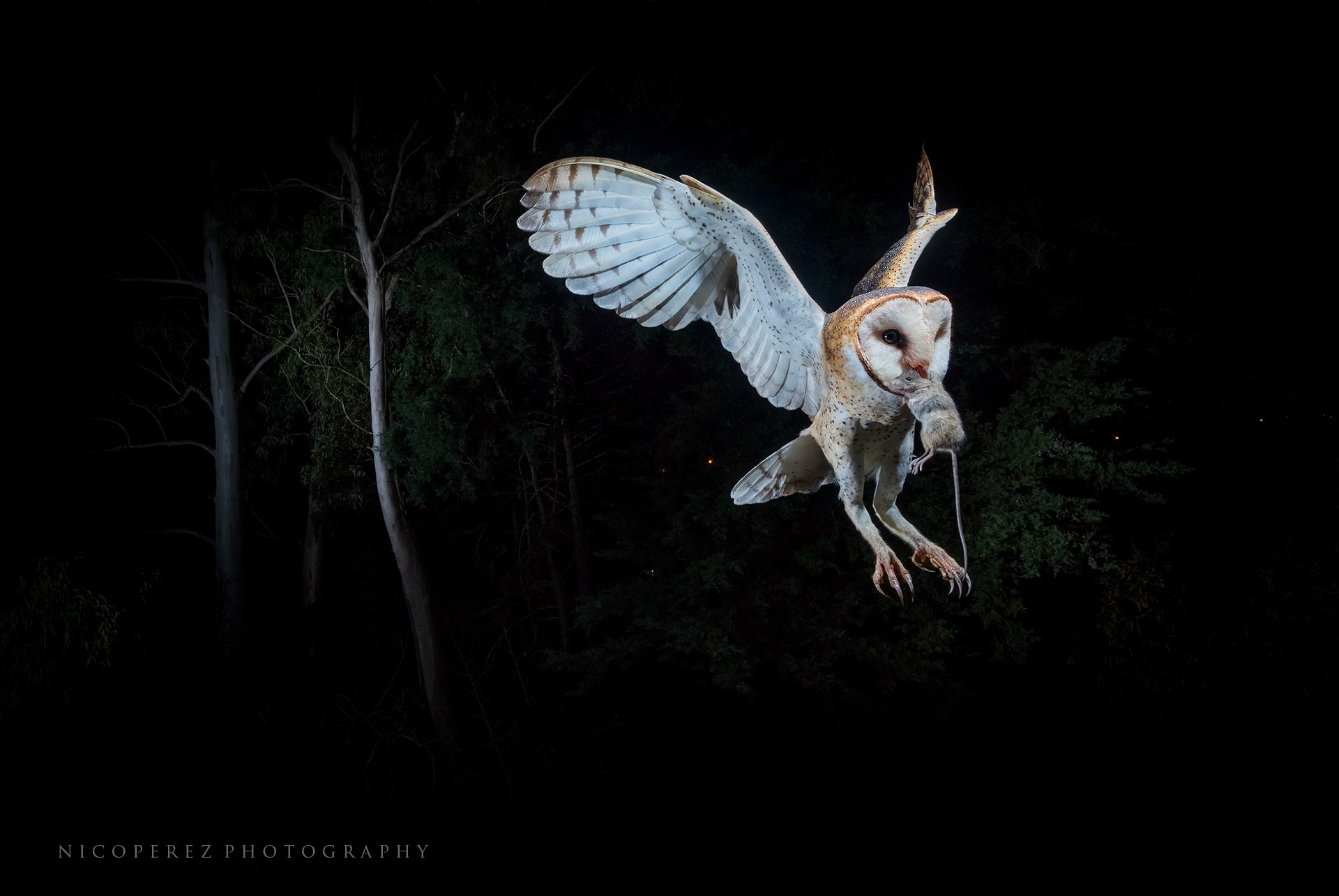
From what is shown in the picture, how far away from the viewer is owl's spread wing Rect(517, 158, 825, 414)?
2.03 metres

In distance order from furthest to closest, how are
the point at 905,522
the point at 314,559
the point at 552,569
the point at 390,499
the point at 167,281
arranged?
the point at 314,559 → the point at 552,569 → the point at 167,281 → the point at 390,499 → the point at 905,522

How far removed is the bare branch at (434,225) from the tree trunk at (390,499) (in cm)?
11

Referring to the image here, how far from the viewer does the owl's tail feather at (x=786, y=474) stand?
2.25 m

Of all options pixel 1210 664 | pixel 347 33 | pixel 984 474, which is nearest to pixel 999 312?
pixel 984 474

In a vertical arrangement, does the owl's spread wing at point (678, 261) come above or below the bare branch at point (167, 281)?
below

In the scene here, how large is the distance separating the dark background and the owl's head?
2.79 metres

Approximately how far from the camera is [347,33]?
4.48 metres

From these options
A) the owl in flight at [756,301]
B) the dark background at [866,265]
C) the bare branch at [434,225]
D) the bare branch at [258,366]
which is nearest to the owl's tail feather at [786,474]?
the owl in flight at [756,301]

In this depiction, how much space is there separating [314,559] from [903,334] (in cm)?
615

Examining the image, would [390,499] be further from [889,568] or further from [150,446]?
[889,568]

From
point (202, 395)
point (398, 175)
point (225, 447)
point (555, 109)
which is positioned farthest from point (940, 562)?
point (202, 395)

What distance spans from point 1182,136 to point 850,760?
358 cm

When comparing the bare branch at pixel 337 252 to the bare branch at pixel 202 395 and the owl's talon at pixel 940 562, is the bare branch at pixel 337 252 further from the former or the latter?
the owl's talon at pixel 940 562

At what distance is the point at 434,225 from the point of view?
4.54 m
